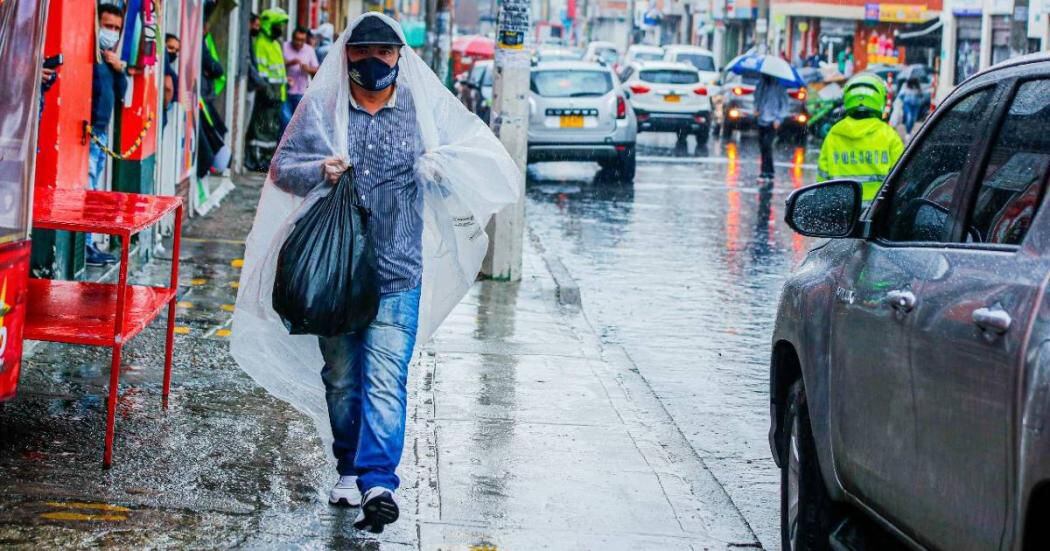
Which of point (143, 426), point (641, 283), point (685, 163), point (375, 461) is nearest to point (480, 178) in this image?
point (375, 461)

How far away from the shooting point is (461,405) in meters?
7.88

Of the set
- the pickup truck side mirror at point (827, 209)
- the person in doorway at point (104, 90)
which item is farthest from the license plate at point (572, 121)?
the pickup truck side mirror at point (827, 209)

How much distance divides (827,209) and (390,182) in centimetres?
161

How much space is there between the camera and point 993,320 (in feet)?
11.8

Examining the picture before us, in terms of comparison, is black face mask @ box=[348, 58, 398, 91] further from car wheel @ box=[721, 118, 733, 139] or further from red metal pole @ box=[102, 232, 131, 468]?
car wheel @ box=[721, 118, 733, 139]

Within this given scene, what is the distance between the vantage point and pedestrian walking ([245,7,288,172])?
61.1ft

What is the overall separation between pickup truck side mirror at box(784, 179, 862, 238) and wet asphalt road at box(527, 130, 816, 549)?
1.51m

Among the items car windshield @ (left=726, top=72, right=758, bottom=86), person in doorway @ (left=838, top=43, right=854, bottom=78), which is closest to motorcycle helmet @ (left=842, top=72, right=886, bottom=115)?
car windshield @ (left=726, top=72, right=758, bottom=86)

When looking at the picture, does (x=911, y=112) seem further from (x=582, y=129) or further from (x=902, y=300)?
(x=902, y=300)

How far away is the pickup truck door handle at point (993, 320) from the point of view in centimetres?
355

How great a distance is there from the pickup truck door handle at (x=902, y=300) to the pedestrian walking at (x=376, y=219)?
6.28ft

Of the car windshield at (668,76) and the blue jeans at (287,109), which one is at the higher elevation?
the car windshield at (668,76)

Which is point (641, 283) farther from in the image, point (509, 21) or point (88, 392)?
point (88, 392)

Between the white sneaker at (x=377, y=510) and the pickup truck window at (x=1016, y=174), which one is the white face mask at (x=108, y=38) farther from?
the pickup truck window at (x=1016, y=174)
